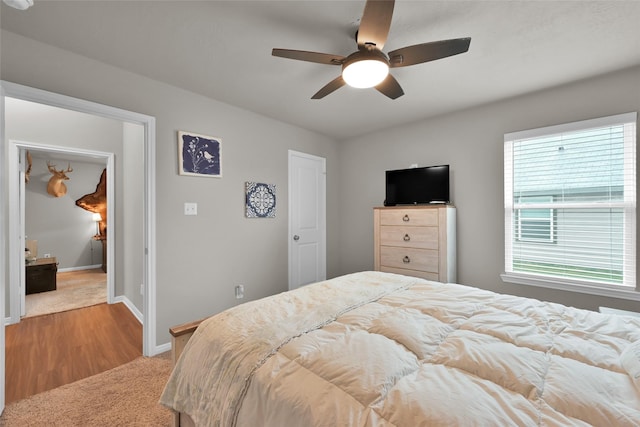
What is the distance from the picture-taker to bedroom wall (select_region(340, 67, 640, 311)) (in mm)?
2367

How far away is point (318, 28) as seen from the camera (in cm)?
171

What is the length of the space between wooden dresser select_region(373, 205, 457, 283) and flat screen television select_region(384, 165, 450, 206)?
0.28 m

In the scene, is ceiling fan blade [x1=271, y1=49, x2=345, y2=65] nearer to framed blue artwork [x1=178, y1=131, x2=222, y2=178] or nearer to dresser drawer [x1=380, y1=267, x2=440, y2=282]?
framed blue artwork [x1=178, y1=131, x2=222, y2=178]

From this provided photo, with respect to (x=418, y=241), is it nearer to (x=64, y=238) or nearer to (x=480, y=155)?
(x=480, y=155)

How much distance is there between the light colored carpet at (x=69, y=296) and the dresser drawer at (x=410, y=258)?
3.97m

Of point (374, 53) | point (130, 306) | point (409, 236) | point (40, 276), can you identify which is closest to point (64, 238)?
point (40, 276)

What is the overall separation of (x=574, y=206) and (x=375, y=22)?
258 centimetres

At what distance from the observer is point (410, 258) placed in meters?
3.03

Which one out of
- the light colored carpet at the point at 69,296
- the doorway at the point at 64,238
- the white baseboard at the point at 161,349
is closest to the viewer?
the white baseboard at the point at 161,349

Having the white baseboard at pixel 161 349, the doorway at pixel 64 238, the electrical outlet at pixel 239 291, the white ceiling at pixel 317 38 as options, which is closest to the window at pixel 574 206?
the white ceiling at pixel 317 38

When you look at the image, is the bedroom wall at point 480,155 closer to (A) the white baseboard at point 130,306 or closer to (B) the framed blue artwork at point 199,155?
(B) the framed blue artwork at point 199,155

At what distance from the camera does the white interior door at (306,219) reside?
11.8 feet

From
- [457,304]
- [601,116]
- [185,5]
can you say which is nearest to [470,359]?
[457,304]

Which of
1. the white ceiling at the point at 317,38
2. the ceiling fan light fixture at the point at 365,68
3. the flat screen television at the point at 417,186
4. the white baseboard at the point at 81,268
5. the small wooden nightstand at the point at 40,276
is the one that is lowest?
the white baseboard at the point at 81,268
